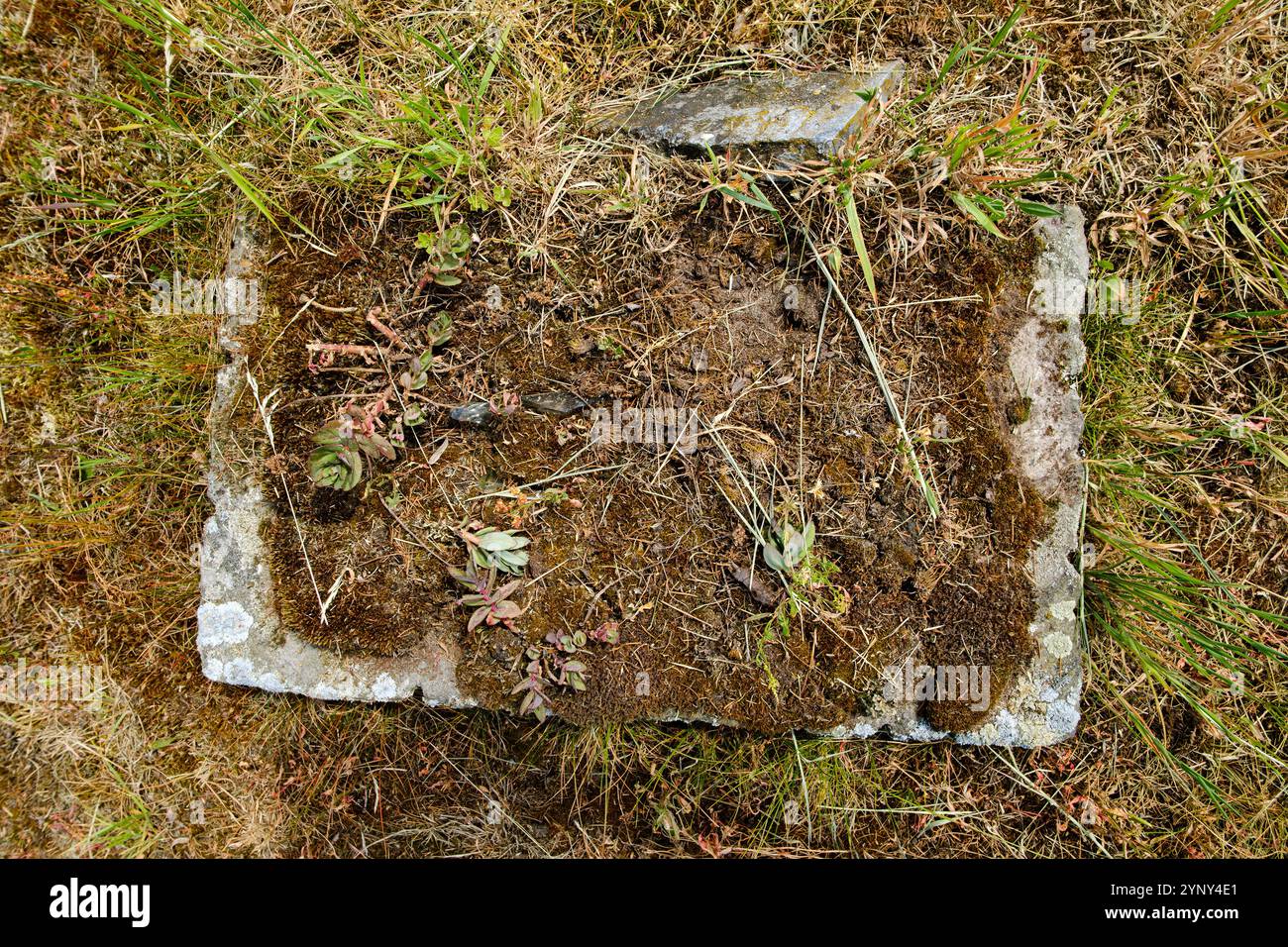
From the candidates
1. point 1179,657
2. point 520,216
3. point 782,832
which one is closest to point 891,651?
point 782,832

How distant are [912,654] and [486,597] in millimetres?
1520

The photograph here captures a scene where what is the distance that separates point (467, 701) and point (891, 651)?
1.54 metres

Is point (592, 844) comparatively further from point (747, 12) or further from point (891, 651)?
point (747, 12)

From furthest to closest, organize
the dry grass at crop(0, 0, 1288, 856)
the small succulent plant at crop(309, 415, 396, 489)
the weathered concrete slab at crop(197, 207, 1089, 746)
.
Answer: the dry grass at crop(0, 0, 1288, 856)
the weathered concrete slab at crop(197, 207, 1089, 746)
the small succulent plant at crop(309, 415, 396, 489)

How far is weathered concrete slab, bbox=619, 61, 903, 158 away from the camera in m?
2.44

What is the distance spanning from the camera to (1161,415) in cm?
285

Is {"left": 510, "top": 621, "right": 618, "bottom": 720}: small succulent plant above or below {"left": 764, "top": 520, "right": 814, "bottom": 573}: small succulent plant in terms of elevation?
below

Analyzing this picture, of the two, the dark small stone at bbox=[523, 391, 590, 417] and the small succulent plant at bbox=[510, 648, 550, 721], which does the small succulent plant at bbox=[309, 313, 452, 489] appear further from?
the small succulent plant at bbox=[510, 648, 550, 721]

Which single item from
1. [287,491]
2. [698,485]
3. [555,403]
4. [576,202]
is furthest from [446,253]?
[698,485]

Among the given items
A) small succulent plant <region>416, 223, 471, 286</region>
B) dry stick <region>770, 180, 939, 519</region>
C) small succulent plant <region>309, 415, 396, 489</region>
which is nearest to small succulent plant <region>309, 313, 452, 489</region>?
small succulent plant <region>309, 415, 396, 489</region>

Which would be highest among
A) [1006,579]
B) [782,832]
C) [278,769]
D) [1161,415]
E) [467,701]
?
[1161,415]

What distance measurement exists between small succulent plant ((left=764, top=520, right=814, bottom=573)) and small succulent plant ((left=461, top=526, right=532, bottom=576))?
34.1 inches

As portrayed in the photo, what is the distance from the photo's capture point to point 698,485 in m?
2.45
